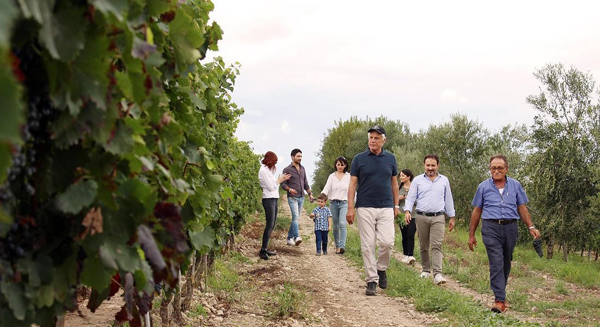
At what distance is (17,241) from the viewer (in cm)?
142

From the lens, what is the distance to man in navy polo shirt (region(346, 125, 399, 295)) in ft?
25.6

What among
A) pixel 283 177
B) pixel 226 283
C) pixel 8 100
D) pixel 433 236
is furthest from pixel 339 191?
pixel 8 100

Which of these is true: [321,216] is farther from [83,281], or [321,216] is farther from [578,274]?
[83,281]

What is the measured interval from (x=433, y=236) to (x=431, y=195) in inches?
25.5

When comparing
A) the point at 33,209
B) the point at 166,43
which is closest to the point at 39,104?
the point at 33,209

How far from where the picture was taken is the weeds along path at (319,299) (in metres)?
6.29

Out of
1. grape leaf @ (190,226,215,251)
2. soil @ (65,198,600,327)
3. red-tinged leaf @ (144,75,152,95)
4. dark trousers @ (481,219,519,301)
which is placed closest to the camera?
red-tinged leaf @ (144,75,152,95)

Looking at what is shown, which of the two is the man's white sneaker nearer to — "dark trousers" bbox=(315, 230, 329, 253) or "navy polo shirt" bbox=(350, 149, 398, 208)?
"navy polo shirt" bbox=(350, 149, 398, 208)

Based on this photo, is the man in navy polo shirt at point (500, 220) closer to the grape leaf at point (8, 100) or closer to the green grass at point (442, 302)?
the green grass at point (442, 302)

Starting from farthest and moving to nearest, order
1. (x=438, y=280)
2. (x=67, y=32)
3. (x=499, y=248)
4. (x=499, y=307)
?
(x=438, y=280) < (x=499, y=248) < (x=499, y=307) < (x=67, y=32)

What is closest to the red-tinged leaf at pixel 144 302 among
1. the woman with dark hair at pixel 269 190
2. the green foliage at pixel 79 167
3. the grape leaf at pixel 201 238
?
the green foliage at pixel 79 167

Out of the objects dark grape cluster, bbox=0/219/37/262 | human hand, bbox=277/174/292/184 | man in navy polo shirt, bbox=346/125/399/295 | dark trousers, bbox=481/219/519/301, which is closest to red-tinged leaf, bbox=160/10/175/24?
dark grape cluster, bbox=0/219/37/262

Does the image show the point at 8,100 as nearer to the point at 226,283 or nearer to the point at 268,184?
the point at 226,283

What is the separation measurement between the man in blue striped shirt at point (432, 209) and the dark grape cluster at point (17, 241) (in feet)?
25.4
